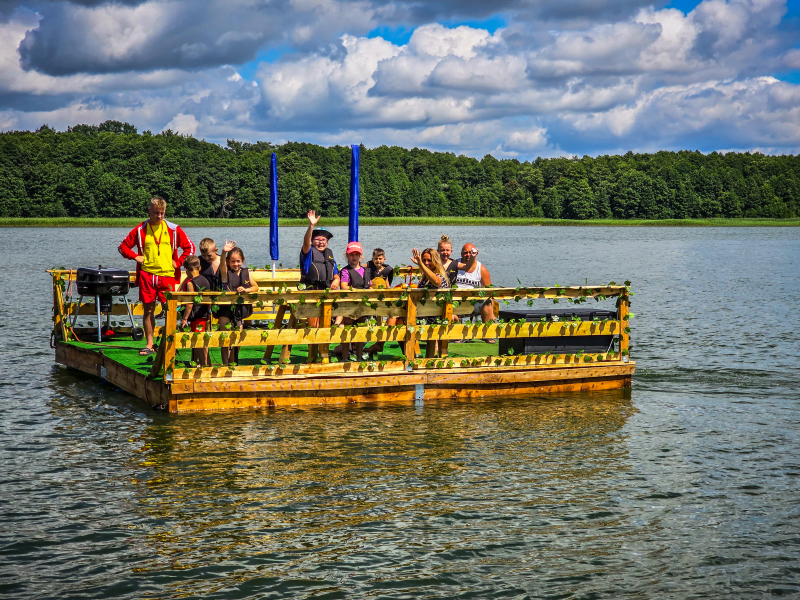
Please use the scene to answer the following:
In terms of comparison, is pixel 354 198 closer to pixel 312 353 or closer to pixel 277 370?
pixel 312 353

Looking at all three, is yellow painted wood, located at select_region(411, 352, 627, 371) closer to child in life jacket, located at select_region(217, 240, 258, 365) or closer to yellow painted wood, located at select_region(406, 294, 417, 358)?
yellow painted wood, located at select_region(406, 294, 417, 358)

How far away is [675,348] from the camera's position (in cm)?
1672

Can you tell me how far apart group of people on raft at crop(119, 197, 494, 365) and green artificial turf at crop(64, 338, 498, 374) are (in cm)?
34

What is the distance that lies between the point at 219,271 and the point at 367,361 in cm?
222

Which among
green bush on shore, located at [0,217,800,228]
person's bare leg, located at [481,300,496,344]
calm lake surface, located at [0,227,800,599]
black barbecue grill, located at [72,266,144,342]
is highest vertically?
green bush on shore, located at [0,217,800,228]

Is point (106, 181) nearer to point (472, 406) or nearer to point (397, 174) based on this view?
point (397, 174)

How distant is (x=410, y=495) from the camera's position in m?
7.70

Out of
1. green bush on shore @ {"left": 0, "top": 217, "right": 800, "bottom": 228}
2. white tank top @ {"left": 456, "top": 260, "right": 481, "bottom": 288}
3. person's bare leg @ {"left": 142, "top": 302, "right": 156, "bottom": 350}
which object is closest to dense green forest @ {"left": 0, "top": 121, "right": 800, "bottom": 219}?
green bush on shore @ {"left": 0, "top": 217, "right": 800, "bottom": 228}

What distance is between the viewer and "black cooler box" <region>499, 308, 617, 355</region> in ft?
37.6

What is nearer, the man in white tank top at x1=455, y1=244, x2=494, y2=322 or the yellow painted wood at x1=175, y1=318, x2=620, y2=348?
the yellow painted wood at x1=175, y1=318, x2=620, y2=348

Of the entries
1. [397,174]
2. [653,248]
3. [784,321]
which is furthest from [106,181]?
[784,321]

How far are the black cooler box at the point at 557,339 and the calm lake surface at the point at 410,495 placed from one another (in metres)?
0.70

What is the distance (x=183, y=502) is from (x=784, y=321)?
1841 centimetres

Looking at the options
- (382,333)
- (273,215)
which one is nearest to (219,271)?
(382,333)
